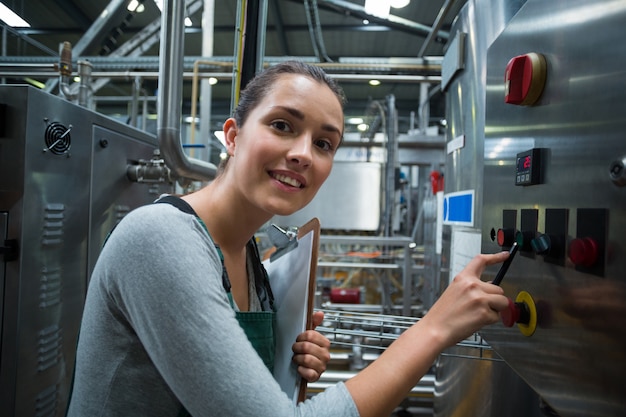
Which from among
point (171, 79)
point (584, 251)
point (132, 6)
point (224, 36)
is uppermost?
point (224, 36)

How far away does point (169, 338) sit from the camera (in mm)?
489

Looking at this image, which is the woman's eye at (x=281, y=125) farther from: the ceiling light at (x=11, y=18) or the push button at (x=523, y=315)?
the ceiling light at (x=11, y=18)

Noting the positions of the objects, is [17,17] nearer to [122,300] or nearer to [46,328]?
[46,328]

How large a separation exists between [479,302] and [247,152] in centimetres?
43

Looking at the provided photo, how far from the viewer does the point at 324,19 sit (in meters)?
2.84

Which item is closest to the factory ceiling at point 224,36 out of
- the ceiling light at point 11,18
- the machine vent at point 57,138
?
the ceiling light at point 11,18

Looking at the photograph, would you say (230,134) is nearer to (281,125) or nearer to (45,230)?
(281,125)

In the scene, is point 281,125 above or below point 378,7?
below

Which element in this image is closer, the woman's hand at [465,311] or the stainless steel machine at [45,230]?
the woman's hand at [465,311]

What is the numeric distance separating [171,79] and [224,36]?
1.57 m

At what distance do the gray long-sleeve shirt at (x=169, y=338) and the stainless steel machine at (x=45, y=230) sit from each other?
700 millimetres

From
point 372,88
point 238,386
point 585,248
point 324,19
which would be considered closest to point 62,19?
point 324,19

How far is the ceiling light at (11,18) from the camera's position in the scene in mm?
1231

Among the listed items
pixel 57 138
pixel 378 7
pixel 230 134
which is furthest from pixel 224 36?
pixel 230 134
